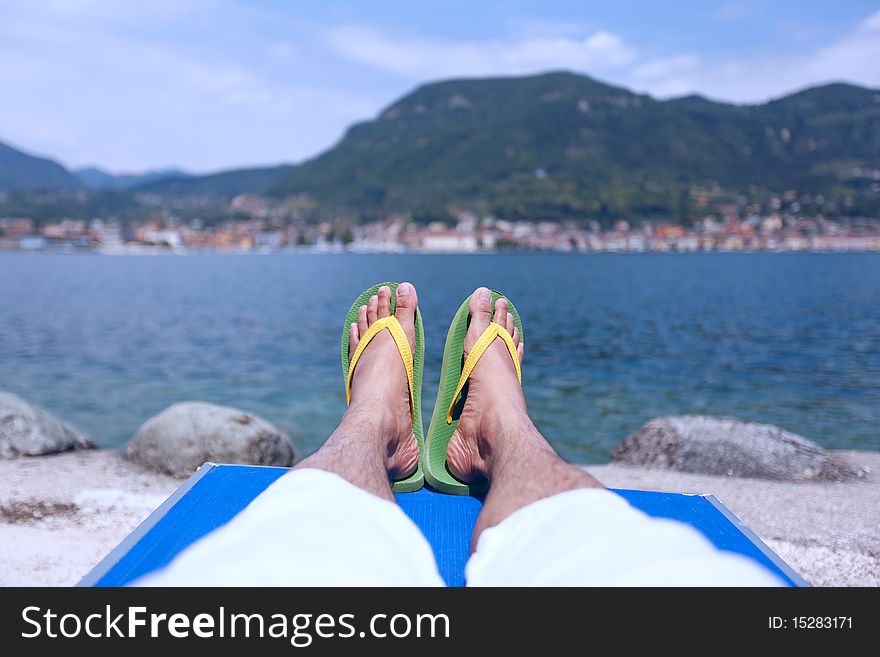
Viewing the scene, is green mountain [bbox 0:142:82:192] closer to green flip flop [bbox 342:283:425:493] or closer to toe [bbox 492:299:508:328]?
green flip flop [bbox 342:283:425:493]

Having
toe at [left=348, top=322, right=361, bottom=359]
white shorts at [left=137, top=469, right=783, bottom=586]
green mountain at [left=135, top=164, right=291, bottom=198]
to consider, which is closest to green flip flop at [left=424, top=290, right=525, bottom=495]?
toe at [left=348, top=322, right=361, bottom=359]

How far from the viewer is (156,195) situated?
120 meters

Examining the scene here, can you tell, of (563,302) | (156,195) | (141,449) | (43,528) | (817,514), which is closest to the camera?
(43,528)

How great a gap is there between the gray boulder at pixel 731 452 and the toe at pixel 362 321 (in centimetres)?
251

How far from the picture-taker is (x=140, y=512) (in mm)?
2883

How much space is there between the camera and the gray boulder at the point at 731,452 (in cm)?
400

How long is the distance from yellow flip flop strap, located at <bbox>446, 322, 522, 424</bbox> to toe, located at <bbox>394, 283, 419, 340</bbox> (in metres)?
0.37

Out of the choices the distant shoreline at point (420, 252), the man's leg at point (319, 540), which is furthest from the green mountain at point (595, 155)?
the man's leg at point (319, 540)

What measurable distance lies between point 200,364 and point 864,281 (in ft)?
120

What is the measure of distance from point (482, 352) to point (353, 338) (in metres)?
0.66

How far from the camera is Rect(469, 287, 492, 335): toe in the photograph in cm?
276
